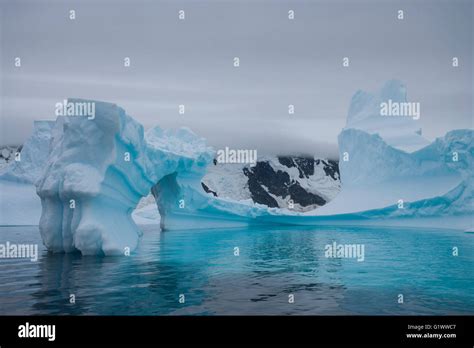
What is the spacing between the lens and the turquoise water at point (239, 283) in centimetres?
679

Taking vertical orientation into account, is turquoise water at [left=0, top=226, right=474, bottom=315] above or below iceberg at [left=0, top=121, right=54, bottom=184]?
below

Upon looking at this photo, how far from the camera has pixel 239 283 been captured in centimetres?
866

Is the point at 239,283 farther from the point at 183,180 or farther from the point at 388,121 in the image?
the point at 388,121

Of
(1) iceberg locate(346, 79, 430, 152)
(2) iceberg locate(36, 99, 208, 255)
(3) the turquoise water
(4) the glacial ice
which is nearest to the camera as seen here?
(3) the turquoise water

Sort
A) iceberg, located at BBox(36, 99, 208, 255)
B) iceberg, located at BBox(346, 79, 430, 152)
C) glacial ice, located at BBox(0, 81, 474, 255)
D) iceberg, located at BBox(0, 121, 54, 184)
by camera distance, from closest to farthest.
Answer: iceberg, located at BBox(36, 99, 208, 255) → glacial ice, located at BBox(0, 81, 474, 255) → iceberg, located at BBox(346, 79, 430, 152) → iceberg, located at BBox(0, 121, 54, 184)

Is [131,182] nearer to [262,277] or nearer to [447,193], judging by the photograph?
[262,277]

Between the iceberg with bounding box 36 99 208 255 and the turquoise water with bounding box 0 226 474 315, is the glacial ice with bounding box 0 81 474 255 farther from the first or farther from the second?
the turquoise water with bounding box 0 226 474 315

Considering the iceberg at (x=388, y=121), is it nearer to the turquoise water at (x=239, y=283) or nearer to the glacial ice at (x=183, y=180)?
the glacial ice at (x=183, y=180)

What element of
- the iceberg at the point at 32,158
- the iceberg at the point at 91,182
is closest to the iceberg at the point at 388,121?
the iceberg at the point at 91,182

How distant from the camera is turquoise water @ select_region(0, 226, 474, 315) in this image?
6789 mm

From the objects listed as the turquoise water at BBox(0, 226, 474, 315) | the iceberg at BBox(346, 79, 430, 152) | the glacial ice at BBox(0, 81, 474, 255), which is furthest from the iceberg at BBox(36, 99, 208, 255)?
the iceberg at BBox(346, 79, 430, 152)

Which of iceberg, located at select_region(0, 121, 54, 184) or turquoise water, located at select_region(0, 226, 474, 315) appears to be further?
iceberg, located at select_region(0, 121, 54, 184)

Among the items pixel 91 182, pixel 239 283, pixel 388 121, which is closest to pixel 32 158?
pixel 91 182

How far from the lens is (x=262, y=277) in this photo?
9.32 metres
